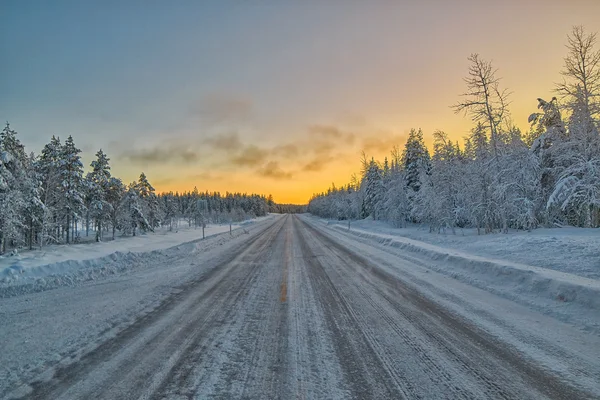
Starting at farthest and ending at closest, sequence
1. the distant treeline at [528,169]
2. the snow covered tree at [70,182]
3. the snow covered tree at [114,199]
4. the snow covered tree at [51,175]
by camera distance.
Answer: the snow covered tree at [114,199] → the snow covered tree at [70,182] → the snow covered tree at [51,175] → the distant treeline at [528,169]

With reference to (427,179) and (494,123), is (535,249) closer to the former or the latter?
(494,123)

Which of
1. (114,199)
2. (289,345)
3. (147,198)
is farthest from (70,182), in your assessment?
(289,345)

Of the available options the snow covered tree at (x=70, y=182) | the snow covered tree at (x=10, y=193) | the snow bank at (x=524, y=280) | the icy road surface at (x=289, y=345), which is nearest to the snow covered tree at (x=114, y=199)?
the snow covered tree at (x=70, y=182)

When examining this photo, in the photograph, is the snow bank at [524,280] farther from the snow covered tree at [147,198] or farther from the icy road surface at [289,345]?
the snow covered tree at [147,198]

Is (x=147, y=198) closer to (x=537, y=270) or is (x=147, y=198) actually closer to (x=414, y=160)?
(x=414, y=160)

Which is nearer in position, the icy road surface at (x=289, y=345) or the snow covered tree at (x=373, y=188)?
the icy road surface at (x=289, y=345)

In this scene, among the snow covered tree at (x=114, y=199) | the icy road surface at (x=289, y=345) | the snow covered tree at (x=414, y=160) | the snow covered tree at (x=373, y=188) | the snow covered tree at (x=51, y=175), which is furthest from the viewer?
the snow covered tree at (x=373, y=188)

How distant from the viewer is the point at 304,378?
11.1 ft

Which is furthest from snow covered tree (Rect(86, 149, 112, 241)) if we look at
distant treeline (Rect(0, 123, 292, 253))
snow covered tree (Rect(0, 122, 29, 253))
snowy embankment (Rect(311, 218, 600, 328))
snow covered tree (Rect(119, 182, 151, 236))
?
snowy embankment (Rect(311, 218, 600, 328))

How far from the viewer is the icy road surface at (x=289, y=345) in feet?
10.5

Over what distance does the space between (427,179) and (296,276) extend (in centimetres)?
2876

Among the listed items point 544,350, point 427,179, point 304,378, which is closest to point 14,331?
point 304,378

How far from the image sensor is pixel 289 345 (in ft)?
14.2

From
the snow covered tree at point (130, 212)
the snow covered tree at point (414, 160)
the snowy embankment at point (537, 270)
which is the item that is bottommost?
the snowy embankment at point (537, 270)
